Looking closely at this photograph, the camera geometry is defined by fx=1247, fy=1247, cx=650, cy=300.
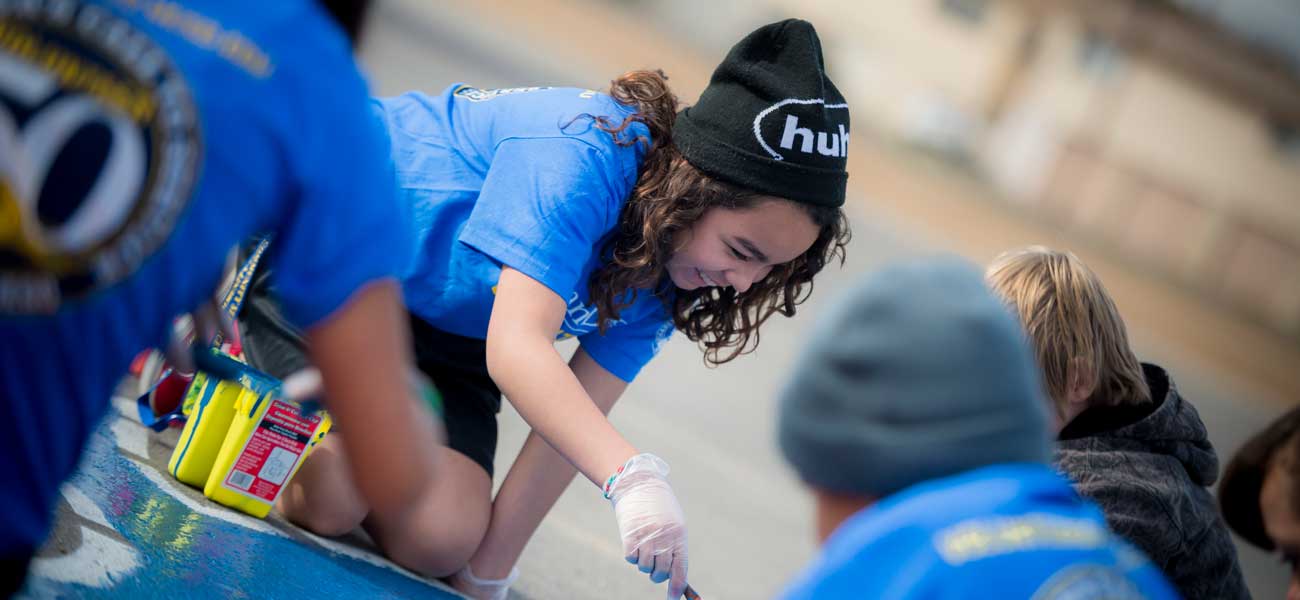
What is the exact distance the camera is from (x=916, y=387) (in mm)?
1056

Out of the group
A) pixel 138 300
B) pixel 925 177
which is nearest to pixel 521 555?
pixel 138 300

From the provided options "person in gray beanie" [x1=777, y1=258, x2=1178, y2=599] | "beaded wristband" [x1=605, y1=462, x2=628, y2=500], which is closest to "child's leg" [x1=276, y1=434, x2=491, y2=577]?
"beaded wristband" [x1=605, y1=462, x2=628, y2=500]

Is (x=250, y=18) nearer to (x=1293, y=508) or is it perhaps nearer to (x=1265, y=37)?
(x=1293, y=508)

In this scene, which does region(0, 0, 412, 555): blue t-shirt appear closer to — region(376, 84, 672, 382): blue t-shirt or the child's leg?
region(376, 84, 672, 382): blue t-shirt

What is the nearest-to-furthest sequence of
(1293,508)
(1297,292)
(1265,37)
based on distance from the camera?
(1293,508) → (1297,292) → (1265,37)

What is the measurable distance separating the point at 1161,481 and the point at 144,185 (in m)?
1.66

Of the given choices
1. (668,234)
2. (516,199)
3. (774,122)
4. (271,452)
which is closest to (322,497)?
(271,452)

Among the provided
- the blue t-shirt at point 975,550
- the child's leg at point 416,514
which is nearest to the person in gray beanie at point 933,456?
the blue t-shirt at point 975,550

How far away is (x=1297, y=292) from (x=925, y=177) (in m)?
9.13

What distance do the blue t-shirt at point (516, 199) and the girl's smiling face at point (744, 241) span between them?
0.17 metres

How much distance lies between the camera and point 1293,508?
160 centimetres

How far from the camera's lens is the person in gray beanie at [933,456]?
98cm

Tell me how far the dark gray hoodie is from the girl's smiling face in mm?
566

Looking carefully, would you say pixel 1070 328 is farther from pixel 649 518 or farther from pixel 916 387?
pixel 916 387
